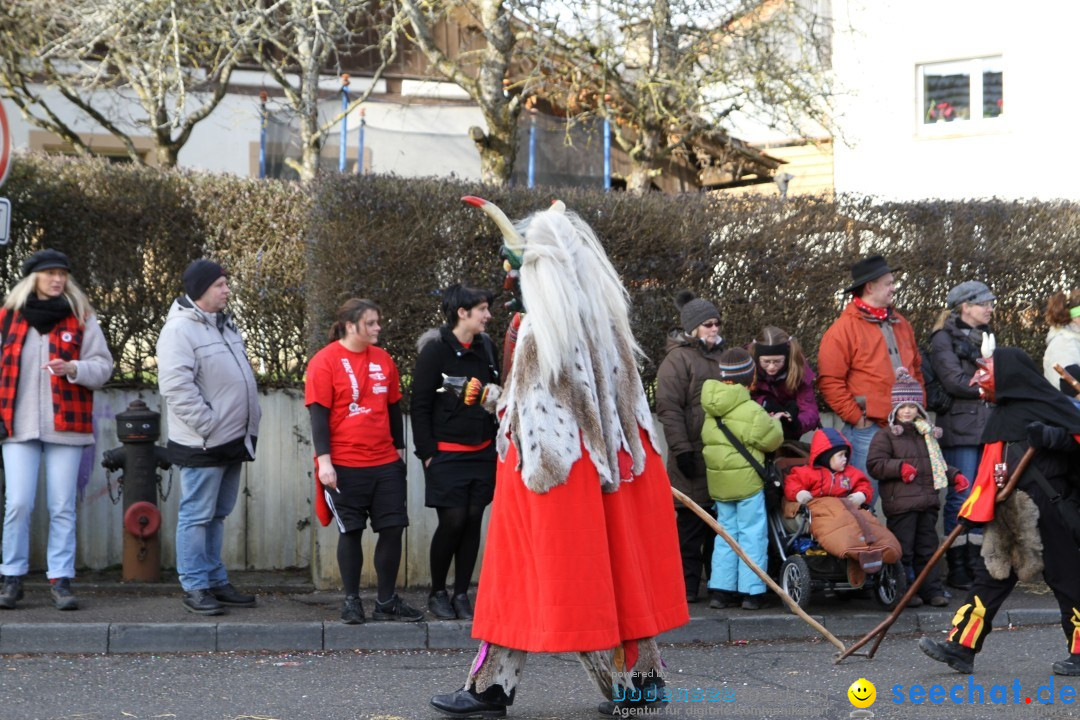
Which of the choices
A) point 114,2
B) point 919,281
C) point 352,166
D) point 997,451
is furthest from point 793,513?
point 352,166

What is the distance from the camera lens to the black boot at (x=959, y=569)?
31.4 ft

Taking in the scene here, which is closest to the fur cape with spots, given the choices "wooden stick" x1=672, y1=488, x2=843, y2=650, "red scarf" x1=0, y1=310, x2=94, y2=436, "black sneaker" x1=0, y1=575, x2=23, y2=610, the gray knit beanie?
"wooden stick" x1=672, y1=488, x2=843, y2=650

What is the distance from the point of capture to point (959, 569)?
31.4 feet

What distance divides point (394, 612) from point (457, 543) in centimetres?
56

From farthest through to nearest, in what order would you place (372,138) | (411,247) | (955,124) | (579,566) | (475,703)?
1. (372,138)
2. (955,124)
3. (411,247)
4. (475,703)
5. (579,566)

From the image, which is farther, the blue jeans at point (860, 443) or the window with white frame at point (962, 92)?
the window with white frame at point (962, 92)

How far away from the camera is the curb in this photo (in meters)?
7.56

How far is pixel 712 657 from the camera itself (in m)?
7.75

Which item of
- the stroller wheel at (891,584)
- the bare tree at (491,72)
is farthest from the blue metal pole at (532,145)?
the stroller wheel at (891,584)

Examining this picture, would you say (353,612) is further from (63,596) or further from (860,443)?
(860,443)

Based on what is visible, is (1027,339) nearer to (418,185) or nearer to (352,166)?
(418,185)

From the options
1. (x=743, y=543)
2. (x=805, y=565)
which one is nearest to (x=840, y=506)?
(x=805, y=565)

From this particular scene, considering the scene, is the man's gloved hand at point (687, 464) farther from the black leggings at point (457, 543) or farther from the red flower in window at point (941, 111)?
the red flower in window at point (941, 111)

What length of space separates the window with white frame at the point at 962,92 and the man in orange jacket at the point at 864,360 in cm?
1286
